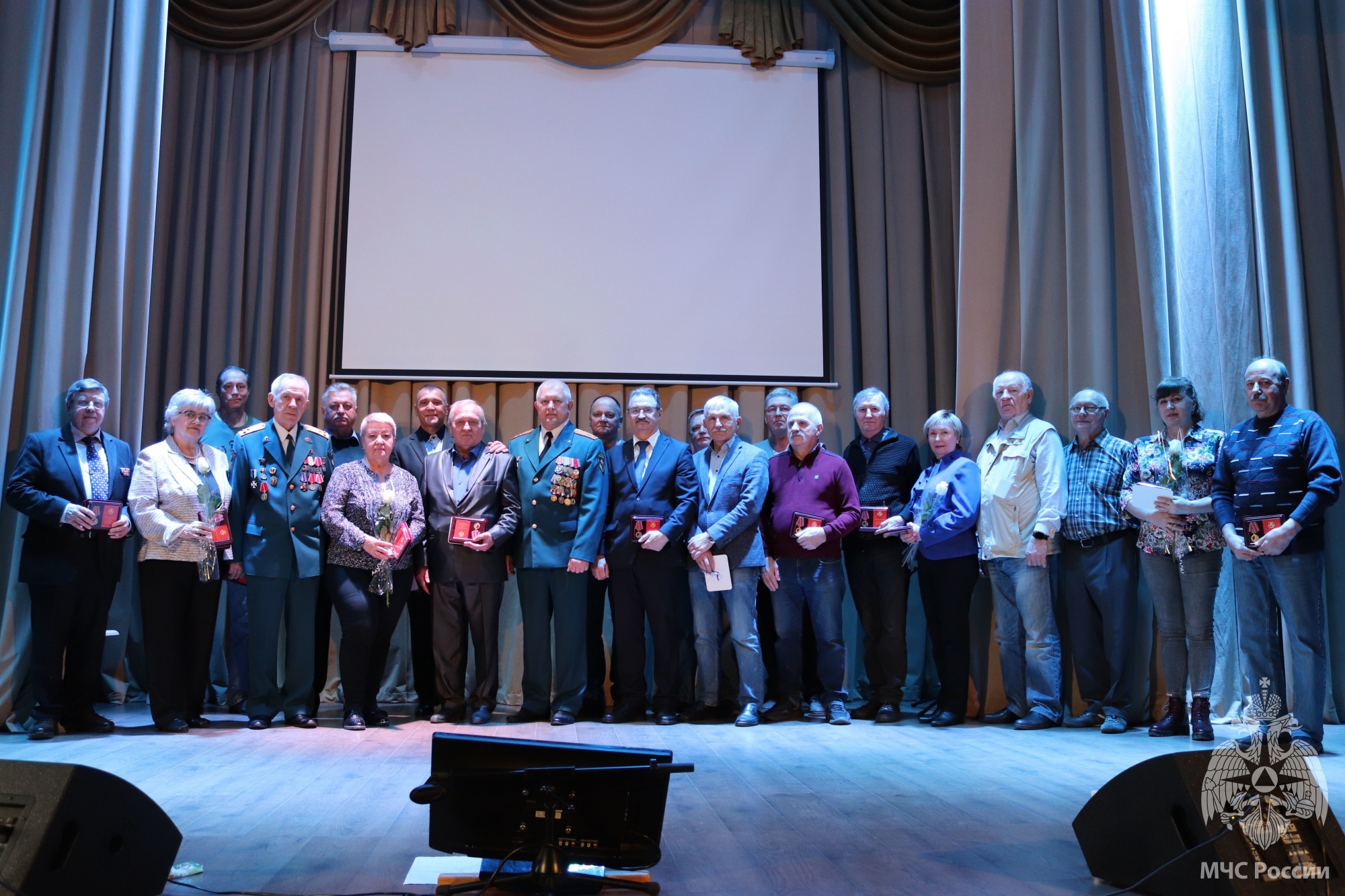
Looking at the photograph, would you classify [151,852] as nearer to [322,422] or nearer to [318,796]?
[318,796]

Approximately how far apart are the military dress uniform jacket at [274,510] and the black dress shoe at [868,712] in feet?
8.36

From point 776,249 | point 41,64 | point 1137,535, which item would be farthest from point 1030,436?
point 41,64

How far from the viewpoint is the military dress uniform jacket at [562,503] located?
4.59 metres

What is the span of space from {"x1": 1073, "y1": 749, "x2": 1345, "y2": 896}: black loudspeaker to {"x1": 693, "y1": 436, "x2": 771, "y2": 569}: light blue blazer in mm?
2561

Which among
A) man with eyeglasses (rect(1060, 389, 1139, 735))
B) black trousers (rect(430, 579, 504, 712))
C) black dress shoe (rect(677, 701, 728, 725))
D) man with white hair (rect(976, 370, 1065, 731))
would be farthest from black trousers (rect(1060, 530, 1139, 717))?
black trousers (rect(430, 579, 504, 712))

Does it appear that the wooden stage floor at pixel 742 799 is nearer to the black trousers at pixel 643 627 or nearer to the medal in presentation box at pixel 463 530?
the black trousers at pixel 643 627

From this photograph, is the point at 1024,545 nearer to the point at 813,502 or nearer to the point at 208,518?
the point at 813,502

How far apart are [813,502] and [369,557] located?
2004mm

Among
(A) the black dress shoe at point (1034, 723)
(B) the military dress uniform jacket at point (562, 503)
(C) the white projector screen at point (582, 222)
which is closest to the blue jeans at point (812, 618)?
(A) the black dress shoe at point (1034, 723)

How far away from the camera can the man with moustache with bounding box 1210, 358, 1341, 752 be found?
366 cm

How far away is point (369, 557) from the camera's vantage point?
438 cm

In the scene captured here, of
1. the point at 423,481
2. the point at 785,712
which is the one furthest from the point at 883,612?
the point at 423,481

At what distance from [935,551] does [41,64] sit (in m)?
4.48

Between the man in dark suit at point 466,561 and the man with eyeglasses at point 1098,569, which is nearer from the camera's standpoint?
the man with eyeglasses at point 1098,569
